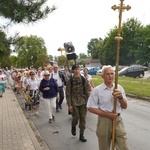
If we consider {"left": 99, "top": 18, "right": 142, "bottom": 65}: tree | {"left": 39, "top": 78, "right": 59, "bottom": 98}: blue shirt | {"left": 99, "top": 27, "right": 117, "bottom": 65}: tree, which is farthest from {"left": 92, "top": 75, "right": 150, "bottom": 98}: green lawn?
{"left": 99, "top": 27, "right": 117, "bottom": 65}: tree

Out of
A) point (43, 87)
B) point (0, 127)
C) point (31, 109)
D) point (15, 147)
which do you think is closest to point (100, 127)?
point (15, 147)

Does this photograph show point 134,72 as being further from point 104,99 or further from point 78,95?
point 104,99

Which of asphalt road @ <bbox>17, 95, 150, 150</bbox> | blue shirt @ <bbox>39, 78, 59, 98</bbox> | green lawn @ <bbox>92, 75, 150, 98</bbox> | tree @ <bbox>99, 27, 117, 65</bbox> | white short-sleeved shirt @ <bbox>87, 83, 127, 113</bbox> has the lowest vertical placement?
asphalt road @ <bbox>17, 95, 150, 150</bbox>

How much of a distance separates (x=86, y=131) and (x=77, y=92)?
1537 mm

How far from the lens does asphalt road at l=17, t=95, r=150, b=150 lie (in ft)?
22.7

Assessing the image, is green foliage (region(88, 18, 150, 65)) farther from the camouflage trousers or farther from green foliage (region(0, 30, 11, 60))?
green foliage (region(0, 30, 11, 60))

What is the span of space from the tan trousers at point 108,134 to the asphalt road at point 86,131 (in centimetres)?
224

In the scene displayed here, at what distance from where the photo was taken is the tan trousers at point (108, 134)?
4352 mm

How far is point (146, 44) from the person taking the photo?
63938 mm

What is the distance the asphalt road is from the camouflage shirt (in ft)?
3.01

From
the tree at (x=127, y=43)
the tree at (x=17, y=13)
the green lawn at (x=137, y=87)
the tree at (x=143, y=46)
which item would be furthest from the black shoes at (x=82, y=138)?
the tree at (x=127, y=43)

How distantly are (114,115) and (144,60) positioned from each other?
6273 centimetres

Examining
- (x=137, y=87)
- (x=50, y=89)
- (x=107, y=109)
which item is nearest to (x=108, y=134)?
(x=107, y=109)

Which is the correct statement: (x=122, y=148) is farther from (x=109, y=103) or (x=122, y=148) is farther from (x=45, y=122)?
(x=45, y=122)
